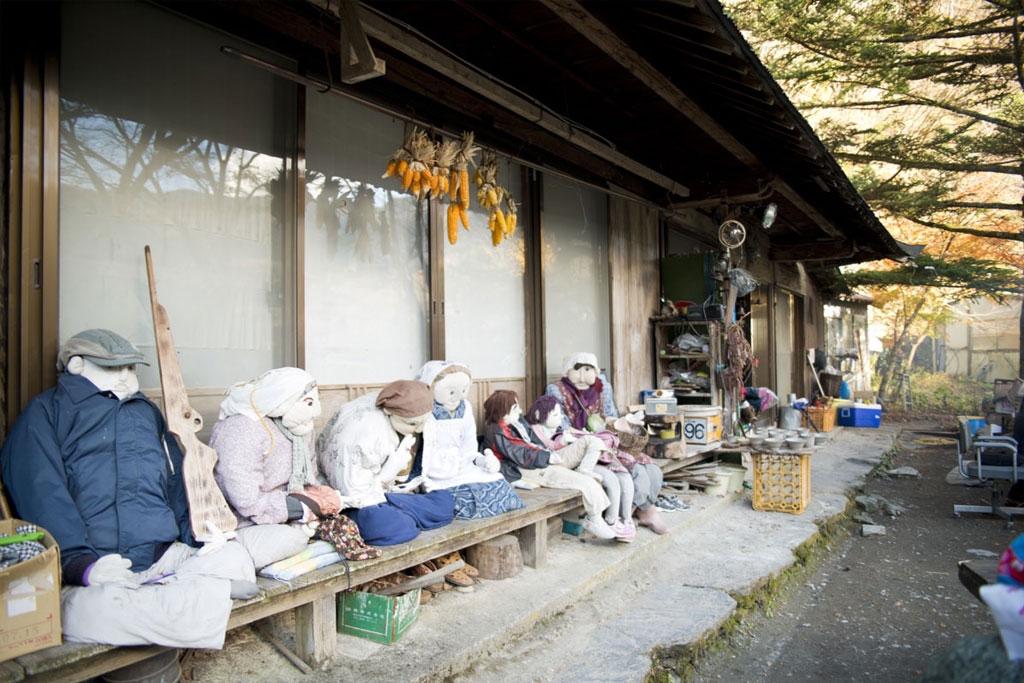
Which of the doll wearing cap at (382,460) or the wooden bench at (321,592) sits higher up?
the doll wearing cap at (382,460)

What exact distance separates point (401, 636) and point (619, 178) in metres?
5.65

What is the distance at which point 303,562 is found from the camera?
9.54 feet

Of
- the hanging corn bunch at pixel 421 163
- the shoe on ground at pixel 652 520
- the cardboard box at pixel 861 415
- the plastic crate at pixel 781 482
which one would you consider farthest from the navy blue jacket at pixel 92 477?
the cardboard box at pixel 861 415

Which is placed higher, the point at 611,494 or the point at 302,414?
the point at 302,414

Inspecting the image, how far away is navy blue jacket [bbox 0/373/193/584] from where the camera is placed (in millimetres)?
2488

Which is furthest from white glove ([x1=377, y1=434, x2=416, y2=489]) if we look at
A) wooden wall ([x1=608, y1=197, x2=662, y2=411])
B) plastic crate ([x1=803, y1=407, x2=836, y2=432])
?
plastic crate ([x1=803, y1=407, x2=836, y2=432])

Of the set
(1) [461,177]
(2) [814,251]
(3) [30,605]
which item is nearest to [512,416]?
(1) [461,177]

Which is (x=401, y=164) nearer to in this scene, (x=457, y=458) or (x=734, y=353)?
(x=457, y=458)

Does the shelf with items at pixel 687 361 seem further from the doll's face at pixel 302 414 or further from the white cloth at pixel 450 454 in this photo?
the doll's face at pixel 302 414

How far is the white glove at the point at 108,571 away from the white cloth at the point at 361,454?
1.08 metres

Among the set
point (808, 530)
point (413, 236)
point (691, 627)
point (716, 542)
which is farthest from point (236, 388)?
point (808, 530)

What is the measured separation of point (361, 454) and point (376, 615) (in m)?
0.84

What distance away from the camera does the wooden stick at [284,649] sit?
290 cm

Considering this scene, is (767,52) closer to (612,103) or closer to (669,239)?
(669,239)
